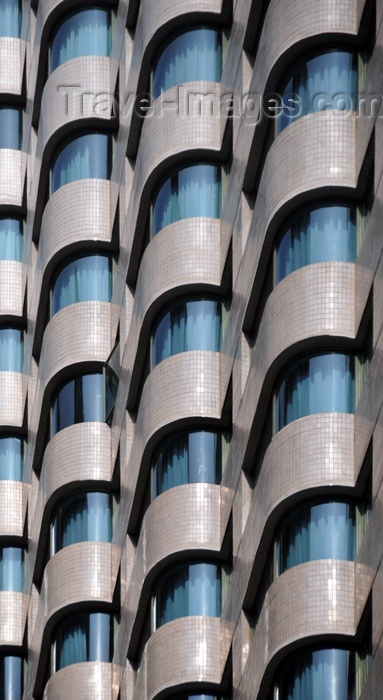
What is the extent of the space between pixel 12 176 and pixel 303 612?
29.2m

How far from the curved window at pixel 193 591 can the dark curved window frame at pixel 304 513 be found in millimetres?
4748

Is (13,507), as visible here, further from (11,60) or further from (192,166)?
(192,166)

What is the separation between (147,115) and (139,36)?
2.93 m

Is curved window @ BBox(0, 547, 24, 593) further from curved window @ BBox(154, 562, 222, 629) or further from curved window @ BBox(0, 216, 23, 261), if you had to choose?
curved window @ BBox(154, 562, 222, 629)

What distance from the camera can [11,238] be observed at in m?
67.8

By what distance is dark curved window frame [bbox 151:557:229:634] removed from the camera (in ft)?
157

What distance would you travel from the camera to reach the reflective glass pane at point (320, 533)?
41.5m

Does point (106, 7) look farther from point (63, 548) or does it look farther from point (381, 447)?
point (381, 447)

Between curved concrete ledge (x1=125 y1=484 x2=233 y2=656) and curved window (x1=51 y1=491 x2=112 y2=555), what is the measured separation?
5.29 metres

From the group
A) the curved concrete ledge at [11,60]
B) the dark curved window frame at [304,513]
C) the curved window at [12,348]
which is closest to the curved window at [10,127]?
the curved concrete ledge at [11,60]

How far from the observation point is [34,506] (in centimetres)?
6097

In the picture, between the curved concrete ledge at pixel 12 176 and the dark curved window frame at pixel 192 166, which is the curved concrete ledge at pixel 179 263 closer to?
the dark curved window frame at pixel 192 166

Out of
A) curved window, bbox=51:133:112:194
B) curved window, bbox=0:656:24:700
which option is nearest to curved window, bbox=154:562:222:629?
curved window, bbox=51:133:112:194

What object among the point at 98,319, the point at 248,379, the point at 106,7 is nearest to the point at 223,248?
the point at 248,379
